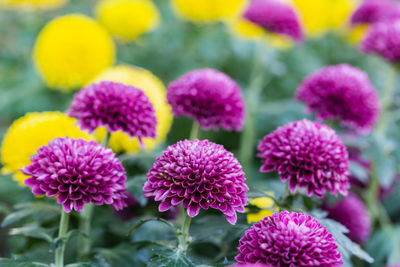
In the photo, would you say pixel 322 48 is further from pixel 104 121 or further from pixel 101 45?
pixel 104 121

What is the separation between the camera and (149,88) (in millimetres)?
1634

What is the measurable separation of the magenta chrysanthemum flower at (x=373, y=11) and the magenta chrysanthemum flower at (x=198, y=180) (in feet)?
4.83

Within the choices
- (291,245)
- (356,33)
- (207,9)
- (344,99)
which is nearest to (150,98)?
(344,99)

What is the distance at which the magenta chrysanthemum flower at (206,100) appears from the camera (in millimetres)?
1235

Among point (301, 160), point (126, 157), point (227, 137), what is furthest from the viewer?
point (227, 137)

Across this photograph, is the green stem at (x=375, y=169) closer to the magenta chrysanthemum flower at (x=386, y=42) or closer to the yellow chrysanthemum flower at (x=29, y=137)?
the magenta chrysanthemum flower at (x=386, y=42)

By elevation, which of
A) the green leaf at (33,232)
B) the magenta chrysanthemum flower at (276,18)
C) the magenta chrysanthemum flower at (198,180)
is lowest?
the green leaf at (33,232)

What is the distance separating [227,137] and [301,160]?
1317 millimetres

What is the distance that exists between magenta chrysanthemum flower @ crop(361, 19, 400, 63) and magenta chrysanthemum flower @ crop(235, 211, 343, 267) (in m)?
0.99

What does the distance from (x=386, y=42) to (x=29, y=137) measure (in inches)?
46.8

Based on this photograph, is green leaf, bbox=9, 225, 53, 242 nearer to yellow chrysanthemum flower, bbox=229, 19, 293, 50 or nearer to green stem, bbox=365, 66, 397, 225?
green stem, bbox=365, 66, 397, 225

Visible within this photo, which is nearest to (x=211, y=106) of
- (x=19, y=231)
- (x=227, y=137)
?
(x=19, y=231)

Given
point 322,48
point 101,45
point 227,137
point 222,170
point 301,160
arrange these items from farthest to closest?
1. point 322,48
2. point 227,137
3. point 101,45
4. point 301,160
5. point 222,170

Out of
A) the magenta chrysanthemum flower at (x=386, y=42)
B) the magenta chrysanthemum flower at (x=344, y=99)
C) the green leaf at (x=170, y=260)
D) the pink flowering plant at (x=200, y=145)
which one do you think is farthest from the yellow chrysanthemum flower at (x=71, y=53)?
the green leaf at (x=170, y=260)
